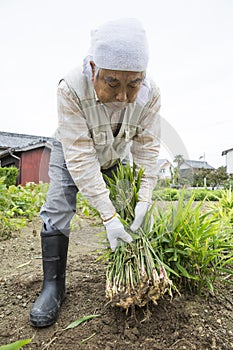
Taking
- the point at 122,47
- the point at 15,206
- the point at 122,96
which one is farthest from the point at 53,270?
the point at 15,206

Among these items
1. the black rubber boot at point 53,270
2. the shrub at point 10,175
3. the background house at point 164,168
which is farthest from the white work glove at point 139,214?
the shrub at point 10,175

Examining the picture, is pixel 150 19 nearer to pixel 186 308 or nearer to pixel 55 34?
pixel 55 34

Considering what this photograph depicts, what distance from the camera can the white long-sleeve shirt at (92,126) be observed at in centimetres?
124

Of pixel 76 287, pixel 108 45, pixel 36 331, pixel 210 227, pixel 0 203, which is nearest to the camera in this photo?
pixel 108 45

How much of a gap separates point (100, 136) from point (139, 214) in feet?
1.19

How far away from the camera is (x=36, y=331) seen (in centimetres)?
128

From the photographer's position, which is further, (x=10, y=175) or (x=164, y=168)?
(x=10, y=175)

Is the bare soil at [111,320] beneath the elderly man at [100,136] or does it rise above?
beneath

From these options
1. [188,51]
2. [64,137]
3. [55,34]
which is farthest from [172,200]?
[55,34]

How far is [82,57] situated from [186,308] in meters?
1.12

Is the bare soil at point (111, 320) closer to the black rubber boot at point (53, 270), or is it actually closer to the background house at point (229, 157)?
the black rubber boot at point (53, 270)

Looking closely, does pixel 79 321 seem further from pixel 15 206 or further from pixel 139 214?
pixel 15 206

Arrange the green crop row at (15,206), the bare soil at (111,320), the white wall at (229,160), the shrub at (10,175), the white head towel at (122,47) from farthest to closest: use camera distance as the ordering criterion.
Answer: the white wall at (229,160), the shrub at (10,175), the green crop row at (15,206), the bare soil at (111,320), the white head towel at (122,47)

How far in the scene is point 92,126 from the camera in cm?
129
